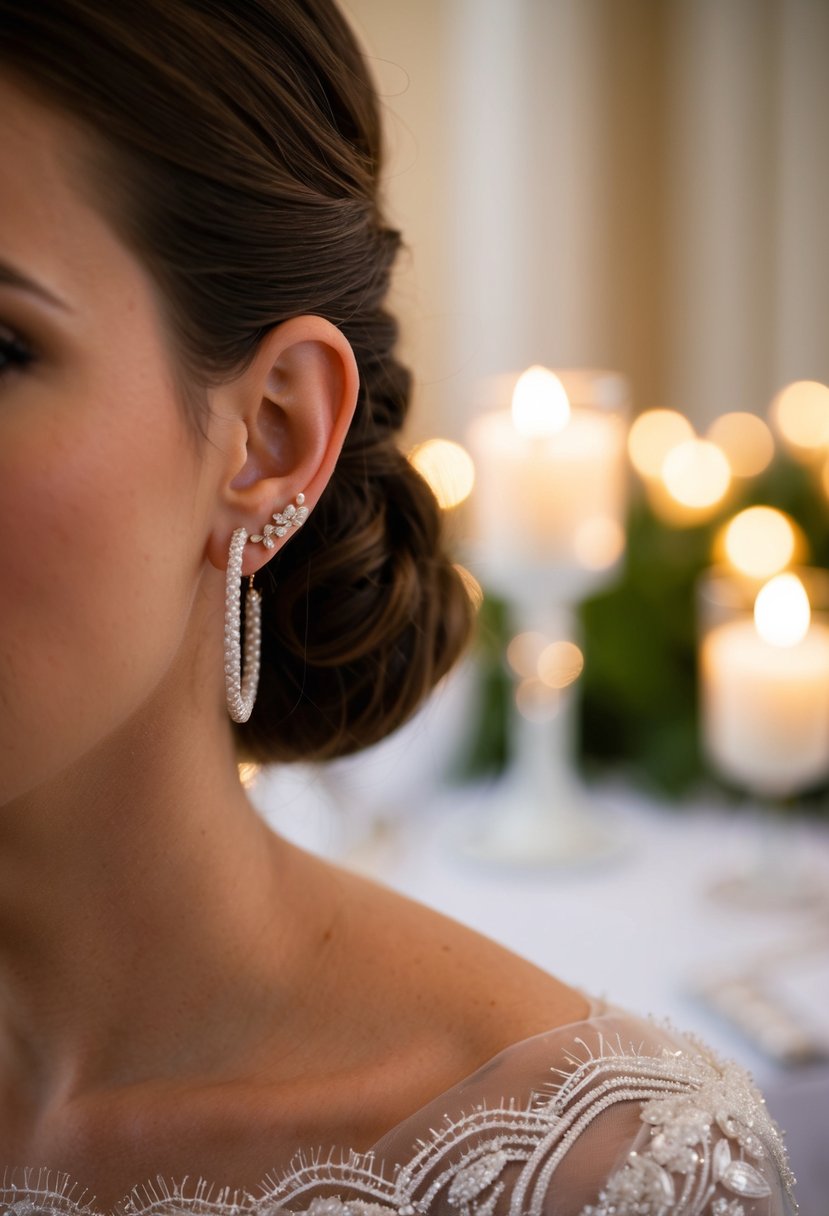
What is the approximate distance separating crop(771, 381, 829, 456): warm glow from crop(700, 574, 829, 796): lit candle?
43 cm

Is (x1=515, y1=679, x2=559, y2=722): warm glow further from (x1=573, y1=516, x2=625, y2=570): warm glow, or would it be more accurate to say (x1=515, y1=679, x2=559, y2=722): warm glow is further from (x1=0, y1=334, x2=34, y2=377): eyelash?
(x1=0, y1=334, x2=34, y2=377): eyelash

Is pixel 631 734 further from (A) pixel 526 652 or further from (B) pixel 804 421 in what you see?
(B) pixel 804 421

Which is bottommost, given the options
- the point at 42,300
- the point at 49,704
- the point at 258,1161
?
the point at 258,1161

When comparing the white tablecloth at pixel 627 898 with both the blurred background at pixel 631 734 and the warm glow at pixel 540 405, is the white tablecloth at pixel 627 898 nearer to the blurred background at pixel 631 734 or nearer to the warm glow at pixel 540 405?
the blurred background at pixel 631 734

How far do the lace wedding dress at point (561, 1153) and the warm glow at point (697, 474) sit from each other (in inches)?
42.7

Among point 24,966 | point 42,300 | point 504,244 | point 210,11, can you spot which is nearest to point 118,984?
point 24,966

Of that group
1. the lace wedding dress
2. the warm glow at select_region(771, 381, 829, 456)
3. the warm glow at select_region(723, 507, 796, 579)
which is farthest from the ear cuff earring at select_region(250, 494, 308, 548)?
the warm glow at select_region(771, 381, 829, 456)

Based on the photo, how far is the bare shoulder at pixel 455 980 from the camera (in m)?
0.81

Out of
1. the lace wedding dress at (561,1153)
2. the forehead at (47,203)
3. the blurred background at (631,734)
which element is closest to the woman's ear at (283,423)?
the forehead at (47,203)

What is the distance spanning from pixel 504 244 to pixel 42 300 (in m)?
2.87

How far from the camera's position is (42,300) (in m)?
0.67

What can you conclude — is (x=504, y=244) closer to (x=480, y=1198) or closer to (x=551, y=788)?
(x=551, y=788)

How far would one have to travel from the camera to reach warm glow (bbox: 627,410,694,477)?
2051 mm

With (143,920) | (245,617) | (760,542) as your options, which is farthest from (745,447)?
(143,920)
